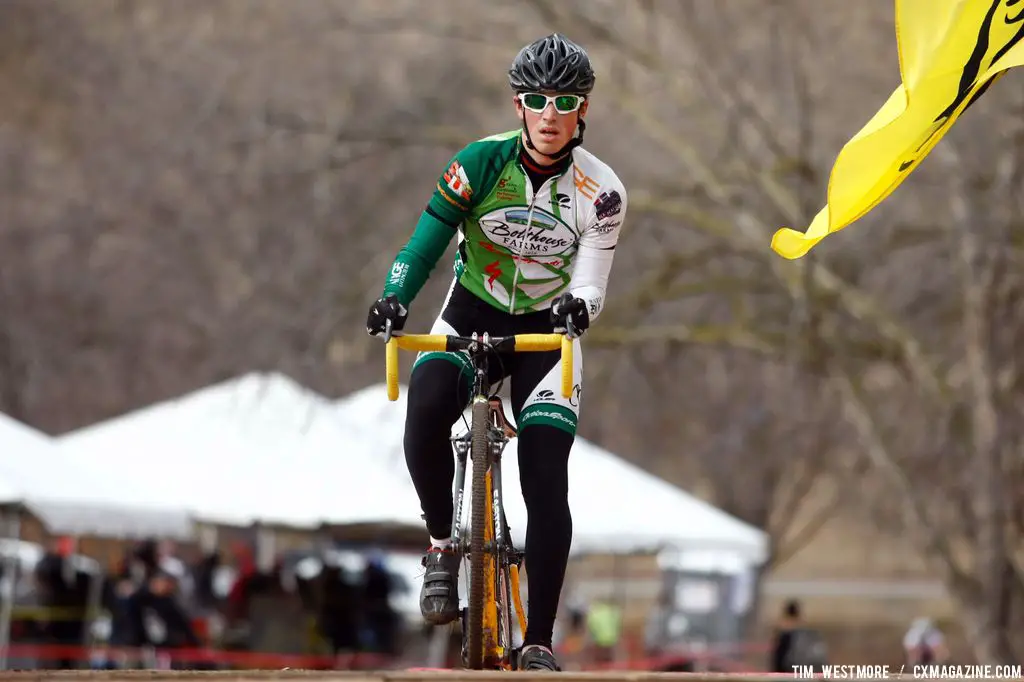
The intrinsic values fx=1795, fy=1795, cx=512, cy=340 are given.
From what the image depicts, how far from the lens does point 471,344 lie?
24.1 feet

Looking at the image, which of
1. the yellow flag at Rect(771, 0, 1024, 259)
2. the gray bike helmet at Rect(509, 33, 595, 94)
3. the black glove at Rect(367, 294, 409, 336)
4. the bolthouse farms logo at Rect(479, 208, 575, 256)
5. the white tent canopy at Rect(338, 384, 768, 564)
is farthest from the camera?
the white tent canopy at Rect(338, 384, 768, 564)

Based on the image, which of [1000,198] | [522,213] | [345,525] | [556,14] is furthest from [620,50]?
[522,213]

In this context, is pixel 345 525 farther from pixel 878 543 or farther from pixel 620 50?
pixel 878 543

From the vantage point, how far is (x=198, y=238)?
37438 mm

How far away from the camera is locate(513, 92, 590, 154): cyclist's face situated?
7.36m

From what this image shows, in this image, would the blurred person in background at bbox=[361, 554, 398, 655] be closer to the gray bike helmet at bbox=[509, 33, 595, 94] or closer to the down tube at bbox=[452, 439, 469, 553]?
the down tube at bbox=[452, 439, 469, 553]

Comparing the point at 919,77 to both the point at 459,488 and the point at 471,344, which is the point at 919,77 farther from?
the point at 459,488

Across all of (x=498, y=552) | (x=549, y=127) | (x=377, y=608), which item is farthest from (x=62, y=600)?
(x=549, y=127)

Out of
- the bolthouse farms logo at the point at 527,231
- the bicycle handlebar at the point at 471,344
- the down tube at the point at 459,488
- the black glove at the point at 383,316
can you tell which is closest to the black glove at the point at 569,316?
the bicycle handlebar at the point at 471,344

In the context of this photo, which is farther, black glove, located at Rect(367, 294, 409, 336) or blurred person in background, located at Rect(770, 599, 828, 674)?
blurred person in background, located at Rect(770, 599, 828, 674)

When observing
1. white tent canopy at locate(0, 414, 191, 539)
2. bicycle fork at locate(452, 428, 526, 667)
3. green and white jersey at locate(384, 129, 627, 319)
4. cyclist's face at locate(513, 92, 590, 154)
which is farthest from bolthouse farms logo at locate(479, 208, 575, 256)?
white tent canopy at locate(0, 414, 191, 539)

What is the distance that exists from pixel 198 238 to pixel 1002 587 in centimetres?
2216

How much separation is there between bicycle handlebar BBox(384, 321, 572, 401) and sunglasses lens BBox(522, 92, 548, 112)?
36.9 inches

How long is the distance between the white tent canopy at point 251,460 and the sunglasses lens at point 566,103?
12.7 meters
